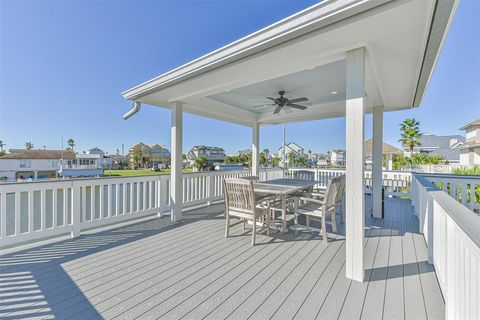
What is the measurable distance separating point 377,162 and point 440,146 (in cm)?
3810

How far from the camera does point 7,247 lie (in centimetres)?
289

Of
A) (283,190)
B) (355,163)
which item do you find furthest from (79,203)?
(355,163)

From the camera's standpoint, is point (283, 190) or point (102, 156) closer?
point (283, 190)

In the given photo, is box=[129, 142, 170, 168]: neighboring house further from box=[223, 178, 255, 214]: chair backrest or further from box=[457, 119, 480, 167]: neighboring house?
box=[457, 119, 480, 167]: neighboring house

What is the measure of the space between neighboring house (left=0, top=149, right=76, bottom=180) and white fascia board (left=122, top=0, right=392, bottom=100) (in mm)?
25806

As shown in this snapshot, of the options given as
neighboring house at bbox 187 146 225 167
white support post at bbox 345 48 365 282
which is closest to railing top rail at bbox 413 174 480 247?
white support post at bbox 345 48 365 282

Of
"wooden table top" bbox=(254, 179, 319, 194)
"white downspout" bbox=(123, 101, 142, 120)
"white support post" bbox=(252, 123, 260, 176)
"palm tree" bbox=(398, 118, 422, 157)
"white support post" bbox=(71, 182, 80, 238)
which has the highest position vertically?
"palm tree" bbox=(398, 118, 422, 157)

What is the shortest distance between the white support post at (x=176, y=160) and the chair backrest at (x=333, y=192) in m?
3.02

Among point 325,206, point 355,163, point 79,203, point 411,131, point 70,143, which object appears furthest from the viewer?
point 70,143

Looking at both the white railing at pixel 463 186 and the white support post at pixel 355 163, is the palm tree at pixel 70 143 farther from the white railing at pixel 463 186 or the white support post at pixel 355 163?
the white railing at pixel 463 186

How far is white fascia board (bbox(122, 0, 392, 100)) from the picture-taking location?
171 cm

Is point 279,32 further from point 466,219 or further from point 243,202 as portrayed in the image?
point 243,202

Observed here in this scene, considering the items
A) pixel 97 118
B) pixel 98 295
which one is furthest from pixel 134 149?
pixel 98 295

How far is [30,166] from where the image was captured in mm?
22375
